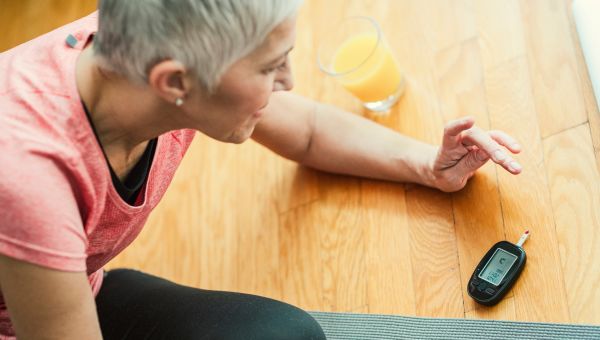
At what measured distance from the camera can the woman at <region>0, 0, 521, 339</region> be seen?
0.75 metres

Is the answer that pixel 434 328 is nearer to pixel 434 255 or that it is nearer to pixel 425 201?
pixel 434 255

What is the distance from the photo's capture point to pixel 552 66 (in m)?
1.23

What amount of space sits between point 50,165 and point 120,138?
12cm

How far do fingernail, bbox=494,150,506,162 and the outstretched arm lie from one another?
89 millimetres

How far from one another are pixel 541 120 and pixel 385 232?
1.13 ft

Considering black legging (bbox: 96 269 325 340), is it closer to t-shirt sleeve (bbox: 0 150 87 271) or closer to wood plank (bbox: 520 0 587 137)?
t-shirt sleeve (bbox: 0 150 87 271)

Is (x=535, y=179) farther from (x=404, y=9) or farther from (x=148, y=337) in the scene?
(x=148, y=337)

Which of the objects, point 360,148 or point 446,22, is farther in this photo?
point 446,22

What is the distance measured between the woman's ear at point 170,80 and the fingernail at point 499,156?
0.51m

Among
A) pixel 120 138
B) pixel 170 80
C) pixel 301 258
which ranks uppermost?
pixel 170 80

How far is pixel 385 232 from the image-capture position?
1.25 metres

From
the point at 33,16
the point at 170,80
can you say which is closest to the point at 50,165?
the point at 170,80

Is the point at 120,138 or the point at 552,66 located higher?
the point at 120,138

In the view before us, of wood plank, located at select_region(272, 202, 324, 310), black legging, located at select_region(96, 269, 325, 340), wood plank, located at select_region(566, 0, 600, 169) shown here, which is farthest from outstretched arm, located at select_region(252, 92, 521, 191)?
black legging, located at select_region(96, 269, 325, 340)
